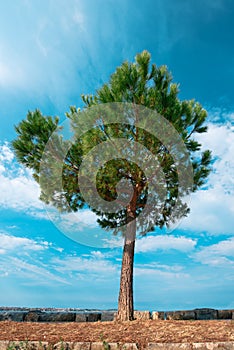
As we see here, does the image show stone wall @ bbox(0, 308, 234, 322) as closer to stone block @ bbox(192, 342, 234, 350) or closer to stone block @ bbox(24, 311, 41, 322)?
stone block @ bbox(24, 311, 41, 322)

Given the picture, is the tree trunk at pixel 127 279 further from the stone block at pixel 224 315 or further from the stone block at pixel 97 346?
the stone block at pixel 224 315

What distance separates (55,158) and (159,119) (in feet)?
8.26

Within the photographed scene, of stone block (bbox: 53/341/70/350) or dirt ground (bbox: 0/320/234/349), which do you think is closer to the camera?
stone block (bbox: 53/341/70/350)

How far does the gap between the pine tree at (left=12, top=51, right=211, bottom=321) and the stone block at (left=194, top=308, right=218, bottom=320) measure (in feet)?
7.64

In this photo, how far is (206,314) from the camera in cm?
810

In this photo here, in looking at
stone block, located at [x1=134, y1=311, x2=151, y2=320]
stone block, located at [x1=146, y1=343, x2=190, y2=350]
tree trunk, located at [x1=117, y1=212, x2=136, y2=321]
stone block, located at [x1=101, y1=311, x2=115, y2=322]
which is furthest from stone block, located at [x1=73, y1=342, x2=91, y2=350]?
stone block, located at [x1=101, y1=311, x2=115, y2=322]

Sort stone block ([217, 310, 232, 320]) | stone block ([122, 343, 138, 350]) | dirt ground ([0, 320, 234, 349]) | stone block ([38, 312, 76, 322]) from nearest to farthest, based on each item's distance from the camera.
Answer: stone block ([122, 343, 138, 350]), dirt ground ([0, 320, 234, 349]), stone block ([38, 312, 76, 322]), stone block ([217, 310, 232, 320])

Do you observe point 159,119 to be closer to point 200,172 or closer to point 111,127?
point 111,127

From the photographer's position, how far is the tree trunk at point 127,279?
6.57m

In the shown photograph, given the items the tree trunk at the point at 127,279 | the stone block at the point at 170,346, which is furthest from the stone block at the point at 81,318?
the stone block at the point at 170,346

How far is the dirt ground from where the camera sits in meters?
4.78

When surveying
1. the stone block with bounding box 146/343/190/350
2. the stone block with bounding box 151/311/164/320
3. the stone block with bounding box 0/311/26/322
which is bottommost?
the stone block with bounding box 146/343/190/350

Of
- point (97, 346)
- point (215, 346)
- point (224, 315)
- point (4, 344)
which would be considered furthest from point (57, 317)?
point (215, 346)

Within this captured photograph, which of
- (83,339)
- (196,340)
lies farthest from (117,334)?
(196,340)
